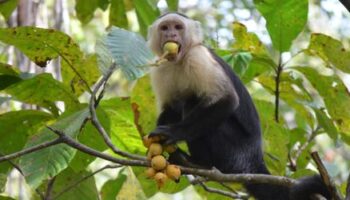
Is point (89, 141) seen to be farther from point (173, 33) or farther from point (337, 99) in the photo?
point (337, 99)

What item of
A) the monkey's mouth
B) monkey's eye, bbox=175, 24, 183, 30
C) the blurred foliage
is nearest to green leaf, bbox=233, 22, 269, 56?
the blurred foliage

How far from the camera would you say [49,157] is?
2400 mm

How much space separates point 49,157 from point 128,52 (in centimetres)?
48

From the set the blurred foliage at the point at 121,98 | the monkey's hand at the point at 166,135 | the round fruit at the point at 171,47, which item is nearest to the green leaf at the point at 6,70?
the blurred foliage at the point at 121,98

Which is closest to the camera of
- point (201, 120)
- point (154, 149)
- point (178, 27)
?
point (154, 149)

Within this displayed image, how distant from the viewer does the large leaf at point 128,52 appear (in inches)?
90.5

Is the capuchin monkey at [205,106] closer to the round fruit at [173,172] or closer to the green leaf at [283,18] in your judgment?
the green leaf at [283,18]

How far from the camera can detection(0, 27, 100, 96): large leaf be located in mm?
2699

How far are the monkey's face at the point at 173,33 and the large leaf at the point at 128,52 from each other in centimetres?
86

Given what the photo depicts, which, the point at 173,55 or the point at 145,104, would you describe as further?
the point at 145,104

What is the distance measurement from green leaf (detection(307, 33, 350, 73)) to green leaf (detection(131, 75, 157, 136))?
87cm

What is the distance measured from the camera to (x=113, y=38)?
7.87 feet

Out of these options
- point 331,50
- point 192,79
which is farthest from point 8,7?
point 331,50

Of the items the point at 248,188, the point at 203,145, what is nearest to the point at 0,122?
the point at 203,145
